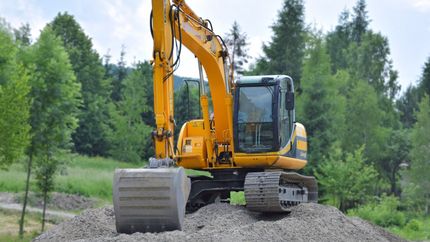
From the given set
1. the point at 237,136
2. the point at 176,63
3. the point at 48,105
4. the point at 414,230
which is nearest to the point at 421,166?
the point at 414,230

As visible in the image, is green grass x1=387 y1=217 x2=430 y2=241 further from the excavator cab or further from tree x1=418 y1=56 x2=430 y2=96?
tree x1=418 y1=56 x2=430 y2=96

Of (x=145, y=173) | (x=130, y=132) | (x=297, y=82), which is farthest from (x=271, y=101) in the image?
(x=130, y=132)

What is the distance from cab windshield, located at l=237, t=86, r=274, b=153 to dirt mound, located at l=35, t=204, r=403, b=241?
142 centimetres

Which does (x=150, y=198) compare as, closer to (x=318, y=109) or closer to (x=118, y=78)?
(x=318, y=109)

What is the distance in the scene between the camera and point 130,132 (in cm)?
6003

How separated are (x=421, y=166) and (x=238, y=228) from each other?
3470cm

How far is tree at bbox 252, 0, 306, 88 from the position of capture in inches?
1841

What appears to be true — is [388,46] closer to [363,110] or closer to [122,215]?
[363,110]

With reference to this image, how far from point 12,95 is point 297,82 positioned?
26.5m

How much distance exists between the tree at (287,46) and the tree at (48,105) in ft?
70.1

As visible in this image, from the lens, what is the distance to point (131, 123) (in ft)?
200

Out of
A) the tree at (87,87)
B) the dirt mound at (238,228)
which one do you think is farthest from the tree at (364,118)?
the dirt mound at (238,228)

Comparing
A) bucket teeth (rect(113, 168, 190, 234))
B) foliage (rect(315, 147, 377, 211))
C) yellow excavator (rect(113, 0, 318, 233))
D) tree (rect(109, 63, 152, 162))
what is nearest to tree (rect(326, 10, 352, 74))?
tree (rect(109, 63, 152, 162))

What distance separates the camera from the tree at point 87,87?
212 feet
